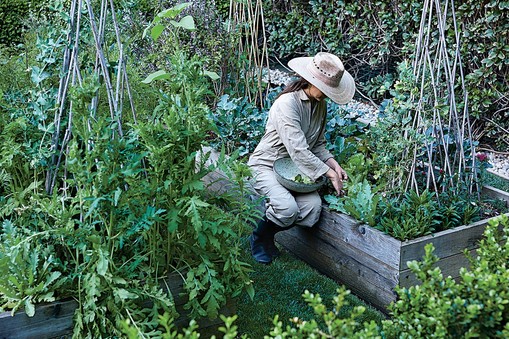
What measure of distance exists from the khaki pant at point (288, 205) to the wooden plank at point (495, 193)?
121 centimetres

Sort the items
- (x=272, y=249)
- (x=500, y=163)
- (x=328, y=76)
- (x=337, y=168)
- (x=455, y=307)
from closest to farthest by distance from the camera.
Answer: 1. (x=455, y=307)
2. (x=328, y=76)
3. (x=337, y=168)
4. (x=272, y=249)
5. (x=500, y=163)

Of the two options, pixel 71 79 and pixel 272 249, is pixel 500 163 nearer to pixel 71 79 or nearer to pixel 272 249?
pixel 272 249

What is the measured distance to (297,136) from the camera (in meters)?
3.92

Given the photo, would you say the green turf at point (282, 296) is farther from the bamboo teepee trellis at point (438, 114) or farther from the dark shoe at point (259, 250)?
the bamboo teepee trellis at point (438, 114)

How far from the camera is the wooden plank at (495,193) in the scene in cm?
415

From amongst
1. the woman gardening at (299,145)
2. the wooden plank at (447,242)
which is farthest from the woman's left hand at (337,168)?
the wooden plank at (447,242)

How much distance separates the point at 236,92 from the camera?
232 inches

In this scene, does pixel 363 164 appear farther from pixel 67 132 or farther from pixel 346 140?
pixel 67 132

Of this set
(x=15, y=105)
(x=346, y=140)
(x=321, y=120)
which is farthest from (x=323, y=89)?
(x=15, y=105)

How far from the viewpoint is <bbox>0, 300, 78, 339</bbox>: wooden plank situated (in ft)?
8.60

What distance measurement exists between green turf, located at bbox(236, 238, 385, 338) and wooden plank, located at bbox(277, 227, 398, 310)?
0.05 m

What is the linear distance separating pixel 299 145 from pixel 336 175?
32 centimetres

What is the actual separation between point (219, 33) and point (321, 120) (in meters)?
2.10

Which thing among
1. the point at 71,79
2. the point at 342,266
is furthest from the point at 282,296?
the point at 71,79
